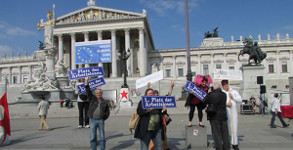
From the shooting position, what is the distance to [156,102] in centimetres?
538

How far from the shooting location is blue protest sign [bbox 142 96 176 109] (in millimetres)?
5226

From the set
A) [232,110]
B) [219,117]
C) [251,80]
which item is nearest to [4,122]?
[219,117]

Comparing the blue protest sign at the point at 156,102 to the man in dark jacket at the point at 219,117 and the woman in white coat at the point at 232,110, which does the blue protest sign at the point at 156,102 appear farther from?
the woman in white coat at the point at 232,110

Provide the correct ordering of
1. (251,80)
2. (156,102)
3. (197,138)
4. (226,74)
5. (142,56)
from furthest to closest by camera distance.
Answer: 1. (142,56)
2. (251,80)
3. (226,74)
4. (197,138)
5. (156,102)

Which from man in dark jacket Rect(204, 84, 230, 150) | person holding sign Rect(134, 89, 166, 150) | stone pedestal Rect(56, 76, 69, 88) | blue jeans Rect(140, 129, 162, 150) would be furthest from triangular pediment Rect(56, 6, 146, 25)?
blue jeans Rect(140, 129, 162, 150)

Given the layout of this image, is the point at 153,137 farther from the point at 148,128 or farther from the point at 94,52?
the point at 94,52

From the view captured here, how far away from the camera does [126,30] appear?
176 feet

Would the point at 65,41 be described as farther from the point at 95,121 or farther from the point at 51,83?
the point at 95,121

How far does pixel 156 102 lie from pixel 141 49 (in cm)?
4783

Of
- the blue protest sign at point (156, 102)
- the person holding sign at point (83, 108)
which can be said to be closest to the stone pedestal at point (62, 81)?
the person holding sign at point (83, 108)

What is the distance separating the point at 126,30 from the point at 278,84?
36.8 metres

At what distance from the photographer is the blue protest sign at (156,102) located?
206 inches

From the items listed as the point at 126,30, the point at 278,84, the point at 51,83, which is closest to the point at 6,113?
the point at 51,83

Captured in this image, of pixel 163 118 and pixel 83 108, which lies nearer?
pixel 163 118
